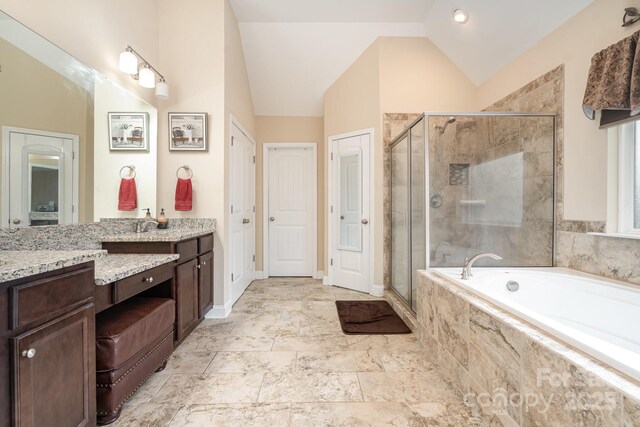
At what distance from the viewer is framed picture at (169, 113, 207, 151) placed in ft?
8.27

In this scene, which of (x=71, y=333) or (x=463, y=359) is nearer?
(x=71, y=333)

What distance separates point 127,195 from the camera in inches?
87.3

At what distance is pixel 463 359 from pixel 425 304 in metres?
0.53

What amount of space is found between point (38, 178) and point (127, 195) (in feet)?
2.61

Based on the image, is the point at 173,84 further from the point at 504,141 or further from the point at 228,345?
the point at 504,141

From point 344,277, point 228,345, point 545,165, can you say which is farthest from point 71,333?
point 545,165

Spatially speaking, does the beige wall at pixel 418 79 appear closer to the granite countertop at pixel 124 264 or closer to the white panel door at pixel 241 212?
the white panel door at pixel 241 212

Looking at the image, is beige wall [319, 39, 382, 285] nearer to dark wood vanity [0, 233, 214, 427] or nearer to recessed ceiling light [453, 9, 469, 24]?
recessed ceiling light [453, 9, 469, 24]

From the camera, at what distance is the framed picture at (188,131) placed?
2.52m

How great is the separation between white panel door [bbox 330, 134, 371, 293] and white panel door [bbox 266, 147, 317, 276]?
51 cm

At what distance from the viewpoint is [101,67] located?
1.96m

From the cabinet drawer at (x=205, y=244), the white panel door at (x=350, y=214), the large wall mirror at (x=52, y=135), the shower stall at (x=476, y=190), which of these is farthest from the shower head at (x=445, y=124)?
the large wall mirror at (x=52, y=135)

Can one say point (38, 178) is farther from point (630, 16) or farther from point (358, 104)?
point (630, 16)

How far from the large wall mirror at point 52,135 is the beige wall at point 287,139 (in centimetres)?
189
